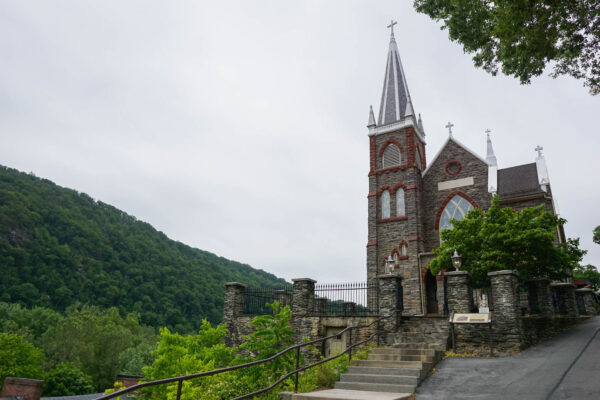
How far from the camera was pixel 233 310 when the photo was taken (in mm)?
18141

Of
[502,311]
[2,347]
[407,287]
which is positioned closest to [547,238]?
[502,311]

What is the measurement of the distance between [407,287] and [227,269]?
64.5m

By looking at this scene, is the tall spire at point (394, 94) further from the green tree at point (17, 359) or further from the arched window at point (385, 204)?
the green tree at point (17, 359)

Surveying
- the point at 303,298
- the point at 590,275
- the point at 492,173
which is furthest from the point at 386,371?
the point at 590,275

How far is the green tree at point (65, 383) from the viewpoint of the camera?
32156 millimetres

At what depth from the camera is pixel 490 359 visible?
1072cm

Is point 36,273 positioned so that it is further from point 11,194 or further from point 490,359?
point 490,359

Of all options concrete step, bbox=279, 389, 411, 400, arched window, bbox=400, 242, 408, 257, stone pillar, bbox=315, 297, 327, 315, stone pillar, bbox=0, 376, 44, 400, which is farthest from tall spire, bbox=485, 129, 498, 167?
stone pillar, bbox=0, 376, 44, 400

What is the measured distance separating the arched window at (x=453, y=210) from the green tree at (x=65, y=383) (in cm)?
3127

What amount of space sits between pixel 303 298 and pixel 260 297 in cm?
351

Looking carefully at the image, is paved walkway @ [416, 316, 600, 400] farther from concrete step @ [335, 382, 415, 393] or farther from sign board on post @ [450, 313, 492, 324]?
sign board on post @ [450, 313, 492, 324]

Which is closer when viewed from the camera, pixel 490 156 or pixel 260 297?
pixel 260 297

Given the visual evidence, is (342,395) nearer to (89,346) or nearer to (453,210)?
(453,210)

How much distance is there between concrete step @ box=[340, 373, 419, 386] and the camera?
29.2 ft
